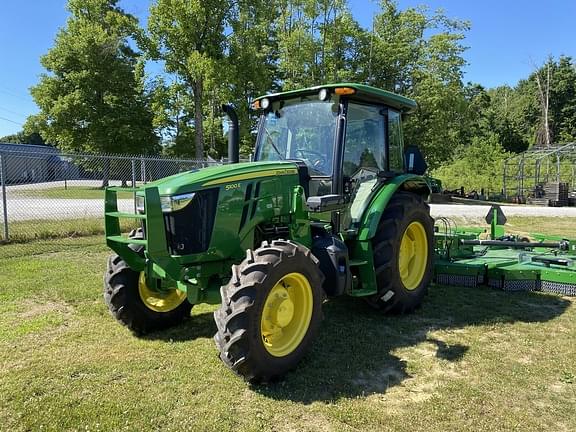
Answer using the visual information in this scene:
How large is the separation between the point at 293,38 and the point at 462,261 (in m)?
21.1

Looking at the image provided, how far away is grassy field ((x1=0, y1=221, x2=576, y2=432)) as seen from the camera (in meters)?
3.02

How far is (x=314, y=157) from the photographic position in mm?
4777

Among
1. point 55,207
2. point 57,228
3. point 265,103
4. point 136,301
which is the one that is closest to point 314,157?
point 265,103

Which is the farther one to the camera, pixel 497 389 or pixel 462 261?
pixel 462 261

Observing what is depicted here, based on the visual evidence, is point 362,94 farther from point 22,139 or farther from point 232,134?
point 22,139

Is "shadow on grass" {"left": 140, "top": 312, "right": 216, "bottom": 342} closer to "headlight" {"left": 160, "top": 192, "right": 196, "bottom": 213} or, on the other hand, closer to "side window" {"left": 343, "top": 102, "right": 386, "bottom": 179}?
"headlight" {"left": 160, "top": 192, "right": 196, "bottom": 213}

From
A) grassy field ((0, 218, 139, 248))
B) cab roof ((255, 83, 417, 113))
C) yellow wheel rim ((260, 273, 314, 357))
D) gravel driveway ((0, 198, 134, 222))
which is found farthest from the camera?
gravel driveway ((0, 198, 134, 222))

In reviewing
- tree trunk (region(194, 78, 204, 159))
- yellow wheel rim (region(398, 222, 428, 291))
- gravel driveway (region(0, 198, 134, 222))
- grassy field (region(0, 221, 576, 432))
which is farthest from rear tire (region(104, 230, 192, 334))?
tree trunk (region(194, 78, 204, 159))

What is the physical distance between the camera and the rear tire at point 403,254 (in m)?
4.80

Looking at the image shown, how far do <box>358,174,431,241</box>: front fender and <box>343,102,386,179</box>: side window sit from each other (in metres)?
0.27

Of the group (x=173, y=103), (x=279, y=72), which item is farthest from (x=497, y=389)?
(x=279, y=72)

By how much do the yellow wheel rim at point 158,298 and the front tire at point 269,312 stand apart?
4.17ft

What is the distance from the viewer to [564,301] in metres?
5.66

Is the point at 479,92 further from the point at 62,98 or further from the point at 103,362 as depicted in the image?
the point at 103,362
